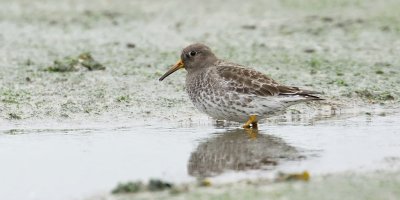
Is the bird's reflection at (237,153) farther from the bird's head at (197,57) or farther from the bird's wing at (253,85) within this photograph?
the bird's head at (197,57)

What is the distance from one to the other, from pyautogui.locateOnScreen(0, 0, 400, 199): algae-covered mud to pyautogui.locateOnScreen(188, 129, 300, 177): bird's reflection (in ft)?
0.06

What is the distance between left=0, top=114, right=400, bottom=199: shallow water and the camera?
25.5 ft

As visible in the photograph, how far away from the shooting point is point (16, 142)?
9539mm

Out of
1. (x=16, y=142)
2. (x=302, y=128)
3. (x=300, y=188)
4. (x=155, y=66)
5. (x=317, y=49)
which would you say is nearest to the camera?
(x=300, y=188)

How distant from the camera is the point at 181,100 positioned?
11852 millimetres

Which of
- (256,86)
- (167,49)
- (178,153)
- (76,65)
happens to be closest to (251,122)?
(256,86)

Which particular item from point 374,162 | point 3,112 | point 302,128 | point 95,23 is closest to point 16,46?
point 95,23

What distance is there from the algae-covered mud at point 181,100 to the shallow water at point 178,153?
0.02 meters

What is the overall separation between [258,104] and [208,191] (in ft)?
11.3

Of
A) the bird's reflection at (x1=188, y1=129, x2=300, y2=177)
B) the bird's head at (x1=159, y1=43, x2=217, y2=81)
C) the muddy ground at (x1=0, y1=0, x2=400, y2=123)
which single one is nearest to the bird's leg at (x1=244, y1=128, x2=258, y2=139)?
the bird's reflection at (x1=188, y1=129, x2=300, y2=177)

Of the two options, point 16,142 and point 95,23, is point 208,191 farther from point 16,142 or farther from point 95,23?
point 95,23

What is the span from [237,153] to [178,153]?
61 cm

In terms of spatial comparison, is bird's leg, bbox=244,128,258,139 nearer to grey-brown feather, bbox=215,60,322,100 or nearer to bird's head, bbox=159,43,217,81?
grey-brown feather, bbox=215,60,322,100

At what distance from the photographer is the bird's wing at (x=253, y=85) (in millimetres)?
10328
